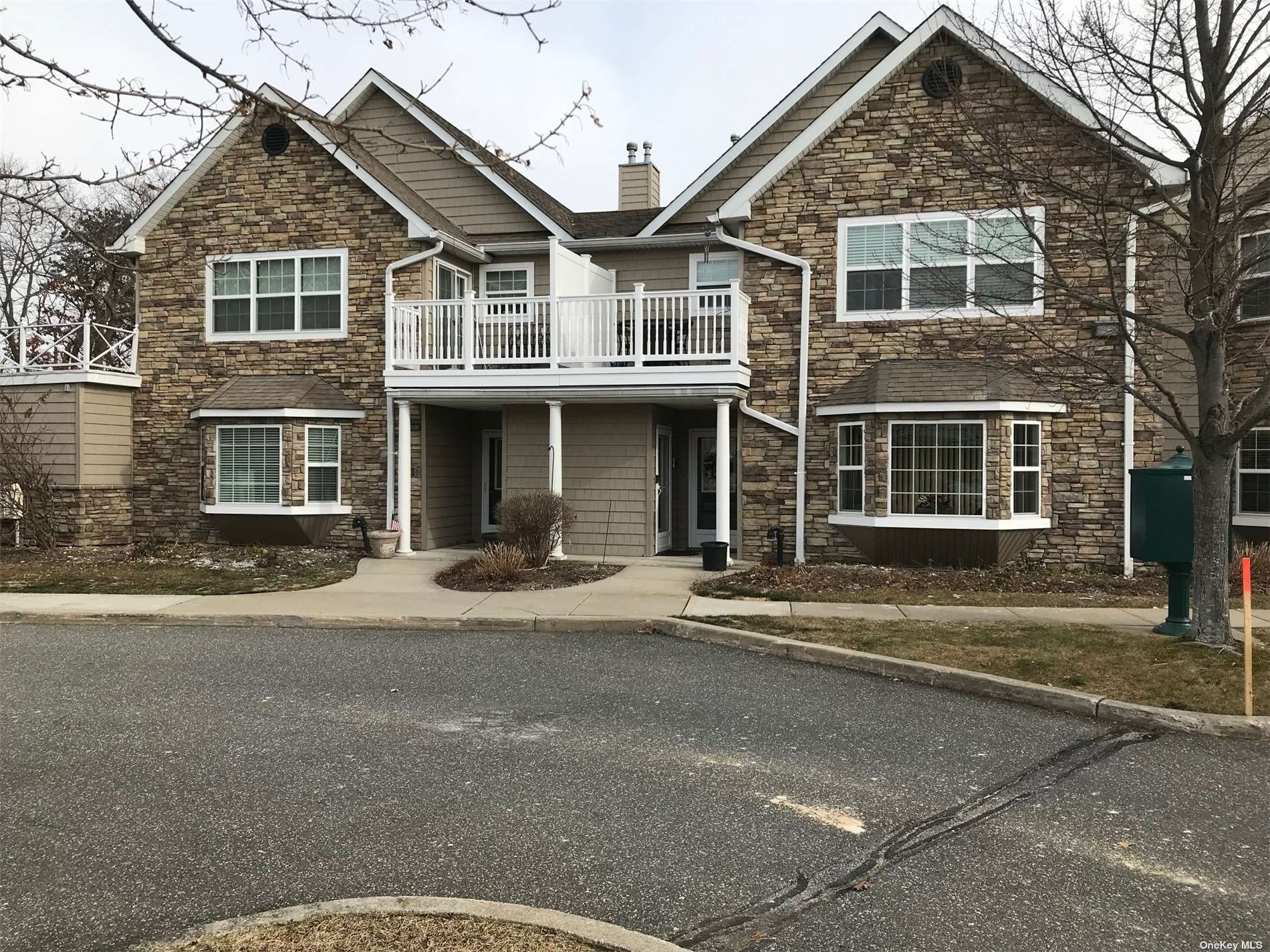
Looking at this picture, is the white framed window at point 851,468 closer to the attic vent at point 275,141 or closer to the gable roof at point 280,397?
the gable roof at point 280,397

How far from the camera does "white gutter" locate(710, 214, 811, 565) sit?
15242mm

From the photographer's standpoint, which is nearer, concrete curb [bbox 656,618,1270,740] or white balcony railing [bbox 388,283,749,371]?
concrete curb [bbox 656,618,1270,740]

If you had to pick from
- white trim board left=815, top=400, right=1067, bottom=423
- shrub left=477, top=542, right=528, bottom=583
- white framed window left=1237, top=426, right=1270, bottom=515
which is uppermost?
white trim board left=815, top=400, right=1067, bottom=423

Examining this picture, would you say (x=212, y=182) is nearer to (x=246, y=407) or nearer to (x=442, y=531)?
(x=246, y=407)

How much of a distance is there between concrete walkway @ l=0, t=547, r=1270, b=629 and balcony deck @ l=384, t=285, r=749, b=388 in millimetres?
3573

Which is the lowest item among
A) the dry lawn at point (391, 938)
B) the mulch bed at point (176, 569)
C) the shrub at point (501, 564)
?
the dry lawn at point (391, 938)

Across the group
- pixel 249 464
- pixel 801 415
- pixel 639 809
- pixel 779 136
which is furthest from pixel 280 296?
pixel 639 809

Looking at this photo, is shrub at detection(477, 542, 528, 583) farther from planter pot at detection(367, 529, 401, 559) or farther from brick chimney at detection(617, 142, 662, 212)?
brick chimney at detection(617, 142, 662, 212)

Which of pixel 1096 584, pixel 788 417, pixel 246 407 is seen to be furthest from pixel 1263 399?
pixel 246 407

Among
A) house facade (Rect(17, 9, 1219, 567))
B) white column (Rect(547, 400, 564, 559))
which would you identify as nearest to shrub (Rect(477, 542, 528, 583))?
white column (Rect(547, 400, 564, 559))

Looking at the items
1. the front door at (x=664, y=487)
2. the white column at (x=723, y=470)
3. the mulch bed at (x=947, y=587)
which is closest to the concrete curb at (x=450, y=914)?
the mulch bed at (x=947, y=587)

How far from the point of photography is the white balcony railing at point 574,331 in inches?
582

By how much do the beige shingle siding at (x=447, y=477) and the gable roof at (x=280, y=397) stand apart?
141cm

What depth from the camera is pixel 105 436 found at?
17.8m
